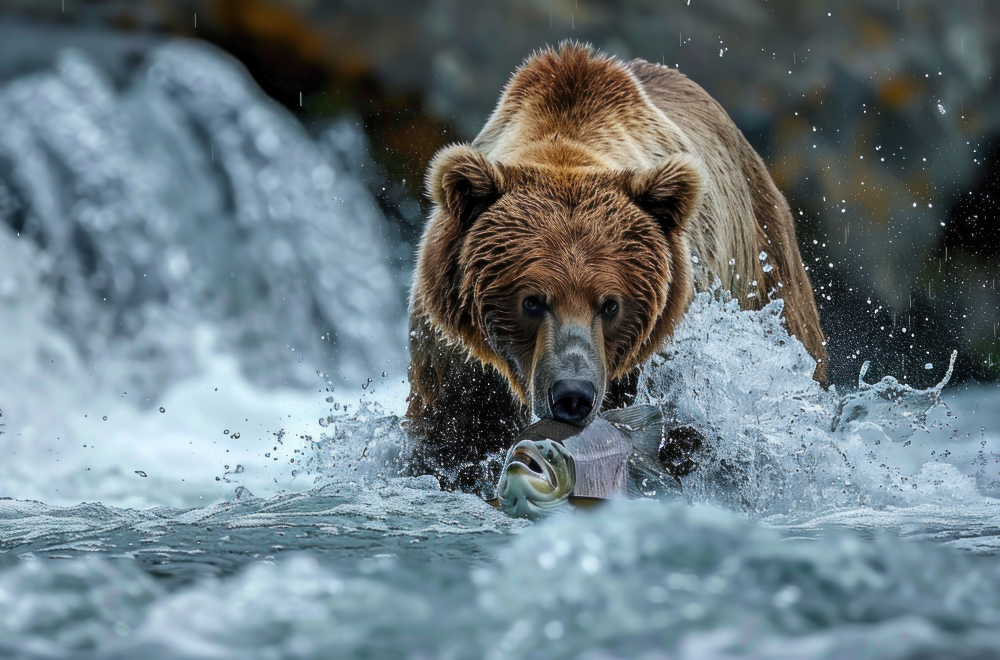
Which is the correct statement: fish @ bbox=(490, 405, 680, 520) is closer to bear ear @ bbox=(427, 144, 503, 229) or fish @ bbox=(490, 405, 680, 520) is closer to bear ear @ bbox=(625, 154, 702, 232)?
bear ear @ bbox=(625, 154, 702, 232)

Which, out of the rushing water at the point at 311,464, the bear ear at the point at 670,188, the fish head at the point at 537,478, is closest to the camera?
the rushing water at the point at 311,464

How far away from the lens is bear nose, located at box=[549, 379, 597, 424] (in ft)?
9.37

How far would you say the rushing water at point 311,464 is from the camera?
1.36m

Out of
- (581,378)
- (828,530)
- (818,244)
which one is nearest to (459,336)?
(581,378)

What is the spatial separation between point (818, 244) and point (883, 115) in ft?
3.84

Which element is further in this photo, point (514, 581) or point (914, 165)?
point (914, 165)

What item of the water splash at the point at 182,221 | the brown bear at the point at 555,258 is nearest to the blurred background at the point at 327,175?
the water splash at the point at 182,221

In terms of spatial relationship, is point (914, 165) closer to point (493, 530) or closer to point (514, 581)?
point (493, 530)

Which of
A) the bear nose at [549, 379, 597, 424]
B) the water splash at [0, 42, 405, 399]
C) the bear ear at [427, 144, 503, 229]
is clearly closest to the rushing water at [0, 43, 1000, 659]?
the water splash at [0, 42, 405, 399]

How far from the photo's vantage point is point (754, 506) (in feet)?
11.4

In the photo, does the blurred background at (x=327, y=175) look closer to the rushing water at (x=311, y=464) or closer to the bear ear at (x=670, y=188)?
the rushing water at (x=311, y=464)

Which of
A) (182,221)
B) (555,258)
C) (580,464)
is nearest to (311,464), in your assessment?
(555,258)

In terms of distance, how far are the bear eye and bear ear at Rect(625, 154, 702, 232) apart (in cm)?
50

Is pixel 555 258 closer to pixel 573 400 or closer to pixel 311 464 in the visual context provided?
pixel 573 400
